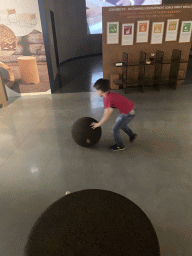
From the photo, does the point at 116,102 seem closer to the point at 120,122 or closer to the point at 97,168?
the point at 120,122

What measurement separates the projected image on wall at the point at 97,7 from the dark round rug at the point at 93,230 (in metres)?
13.4

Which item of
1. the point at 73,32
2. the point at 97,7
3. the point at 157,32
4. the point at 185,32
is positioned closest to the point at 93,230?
the point at 157,32

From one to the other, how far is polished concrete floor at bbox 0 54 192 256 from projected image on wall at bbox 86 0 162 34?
31.4ft

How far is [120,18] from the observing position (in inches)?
255

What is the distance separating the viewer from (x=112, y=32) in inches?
262

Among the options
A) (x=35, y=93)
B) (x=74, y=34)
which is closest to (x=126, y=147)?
(x=35, y=93)

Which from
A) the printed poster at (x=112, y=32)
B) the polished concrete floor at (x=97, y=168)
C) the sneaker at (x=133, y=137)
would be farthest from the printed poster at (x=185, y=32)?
the sneaker at (x=133, y=137)

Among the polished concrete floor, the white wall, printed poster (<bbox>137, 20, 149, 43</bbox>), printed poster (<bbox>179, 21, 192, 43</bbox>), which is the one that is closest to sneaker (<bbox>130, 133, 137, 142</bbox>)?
the polished concrete floor

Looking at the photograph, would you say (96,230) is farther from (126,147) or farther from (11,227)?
(126,147)

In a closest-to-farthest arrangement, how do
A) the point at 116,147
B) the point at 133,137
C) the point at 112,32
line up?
the point at 116,147
the point at 133,137
the point at 112,32

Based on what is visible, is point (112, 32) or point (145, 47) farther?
point (145, 47)

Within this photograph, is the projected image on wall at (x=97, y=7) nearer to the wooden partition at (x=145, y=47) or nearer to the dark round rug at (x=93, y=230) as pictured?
the wooden partition at (x=145, y=47)

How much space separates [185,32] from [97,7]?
810 cm

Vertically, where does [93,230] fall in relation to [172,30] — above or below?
below
